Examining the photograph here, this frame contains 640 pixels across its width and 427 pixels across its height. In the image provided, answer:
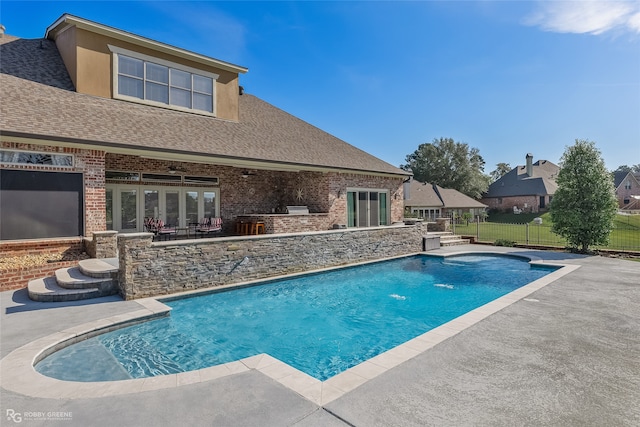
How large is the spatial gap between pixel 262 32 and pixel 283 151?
5.63 meters

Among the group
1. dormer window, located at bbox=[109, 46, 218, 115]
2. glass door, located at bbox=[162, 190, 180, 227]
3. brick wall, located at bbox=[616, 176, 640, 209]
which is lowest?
glass door, located at bbox=[162, 190, 180, 227]

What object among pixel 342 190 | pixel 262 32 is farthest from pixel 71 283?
pixel 262 32

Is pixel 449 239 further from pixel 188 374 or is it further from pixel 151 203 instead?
pixel 188 374

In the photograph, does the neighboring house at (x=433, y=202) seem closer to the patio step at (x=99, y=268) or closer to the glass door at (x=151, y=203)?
the glass door at (x=151, y=203)

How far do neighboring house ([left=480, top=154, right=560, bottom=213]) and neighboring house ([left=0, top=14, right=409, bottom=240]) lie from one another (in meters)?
37.2

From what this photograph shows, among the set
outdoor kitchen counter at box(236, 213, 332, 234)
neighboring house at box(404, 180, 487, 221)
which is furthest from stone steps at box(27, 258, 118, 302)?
neighboring house at box(404, 180, 487, 221)

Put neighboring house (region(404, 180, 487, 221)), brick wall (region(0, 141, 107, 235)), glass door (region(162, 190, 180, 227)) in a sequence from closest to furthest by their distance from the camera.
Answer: brick wall (region(0, 141, 107, 235)) < glass door (region(162, 190, 180, 227)) < neighboring house (region(404, 180, 487, 221))

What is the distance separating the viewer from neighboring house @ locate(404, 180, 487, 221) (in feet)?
118

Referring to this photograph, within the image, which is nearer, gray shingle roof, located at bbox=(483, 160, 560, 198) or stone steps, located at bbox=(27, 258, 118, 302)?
stone steps, located at bbox=(27, 258, 118, 302)

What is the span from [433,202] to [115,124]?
33.1 meters

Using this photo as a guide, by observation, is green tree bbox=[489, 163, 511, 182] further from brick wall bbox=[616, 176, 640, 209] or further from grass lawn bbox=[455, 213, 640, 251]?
grass lawn bbox=[455, 213, 640, 251]

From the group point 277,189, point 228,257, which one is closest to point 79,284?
point 228,257

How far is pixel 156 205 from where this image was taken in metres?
12.8

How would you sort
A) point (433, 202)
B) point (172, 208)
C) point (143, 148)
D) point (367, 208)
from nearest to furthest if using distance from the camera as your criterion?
point (143, 148) < point (172, 208) < point (367, 208) < point (433, 202)
